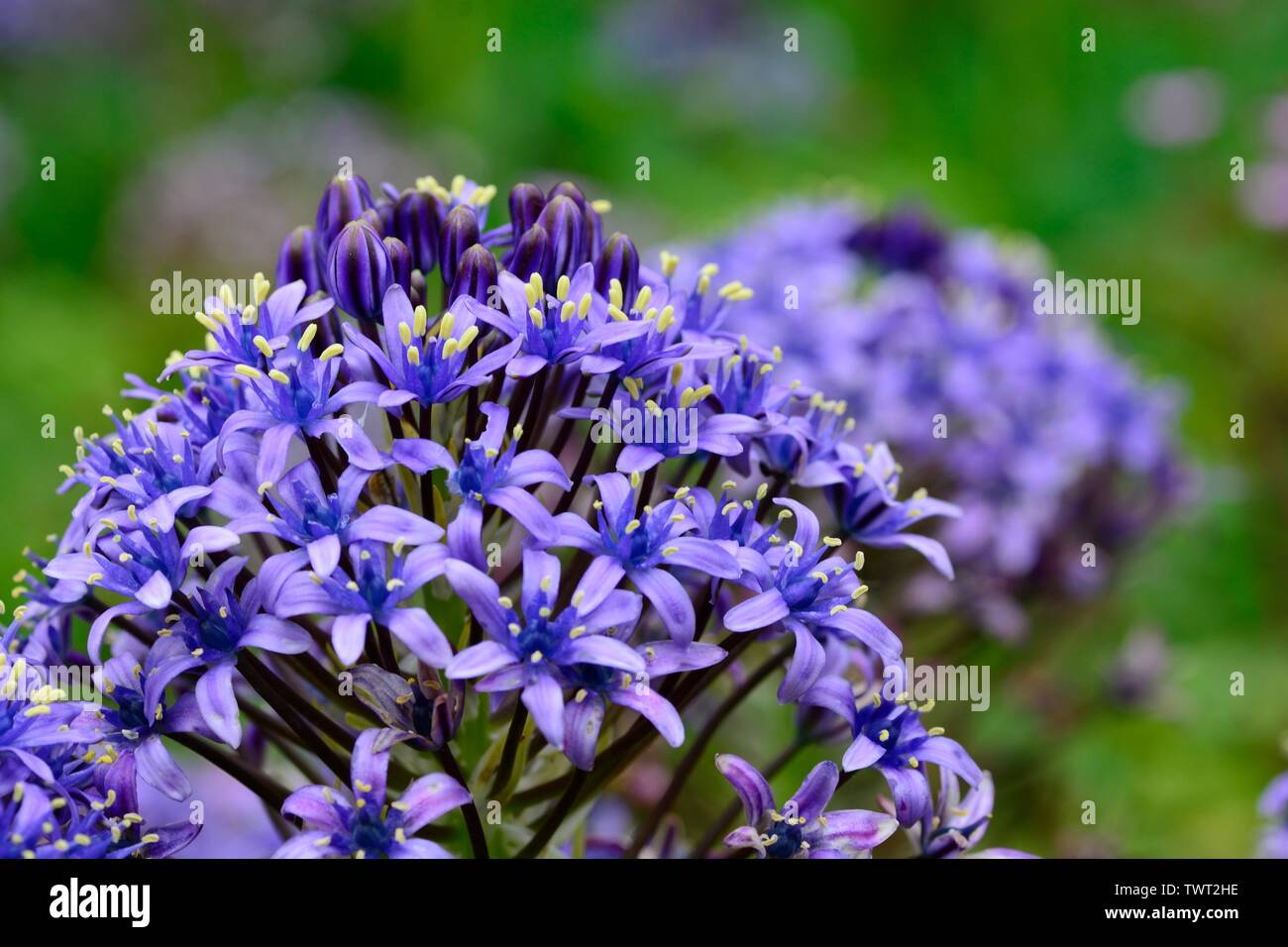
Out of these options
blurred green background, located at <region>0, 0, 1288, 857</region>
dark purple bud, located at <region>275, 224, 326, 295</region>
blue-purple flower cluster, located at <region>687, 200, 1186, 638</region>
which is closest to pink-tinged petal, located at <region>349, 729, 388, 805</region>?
dark purple bud, located at <region>275, 224, 326, 295</region>

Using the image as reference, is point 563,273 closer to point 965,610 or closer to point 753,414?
point 753,414

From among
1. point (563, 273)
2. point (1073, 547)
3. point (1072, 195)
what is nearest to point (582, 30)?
point (1072, 195)

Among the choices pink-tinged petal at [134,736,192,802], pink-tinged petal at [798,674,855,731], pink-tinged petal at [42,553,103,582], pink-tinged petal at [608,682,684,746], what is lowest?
pink-tinged petal at [134,736,192,802]

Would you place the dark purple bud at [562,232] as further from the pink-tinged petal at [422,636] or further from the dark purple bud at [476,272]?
the pink-tinged petal at [422,636]

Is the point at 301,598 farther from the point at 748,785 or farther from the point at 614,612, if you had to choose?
the point at 748,785

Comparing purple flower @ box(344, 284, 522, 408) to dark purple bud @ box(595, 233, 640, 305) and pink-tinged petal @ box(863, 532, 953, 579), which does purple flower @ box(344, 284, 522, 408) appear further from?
pink-tinged petal @ box(863, 532, 953, 579)

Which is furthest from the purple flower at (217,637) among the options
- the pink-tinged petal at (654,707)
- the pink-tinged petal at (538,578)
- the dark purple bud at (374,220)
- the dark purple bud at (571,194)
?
the dark purple bud at (571,194)
